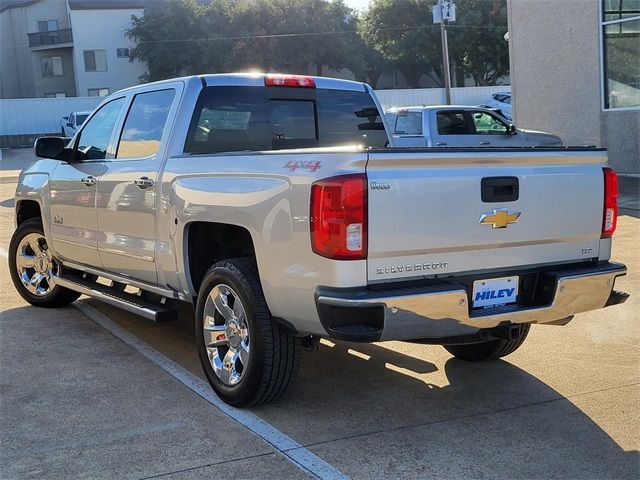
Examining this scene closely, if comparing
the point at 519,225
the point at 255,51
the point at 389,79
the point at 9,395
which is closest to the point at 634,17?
the point at 519,225

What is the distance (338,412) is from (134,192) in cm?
223

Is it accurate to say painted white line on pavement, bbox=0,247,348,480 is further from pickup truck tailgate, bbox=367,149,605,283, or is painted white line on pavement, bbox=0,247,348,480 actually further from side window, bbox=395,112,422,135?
side window, bbox=395,112,422,135

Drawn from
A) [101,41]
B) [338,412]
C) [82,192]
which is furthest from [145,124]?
[101,41]

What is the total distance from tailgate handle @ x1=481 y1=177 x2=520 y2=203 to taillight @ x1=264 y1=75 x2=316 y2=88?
84.7 inches

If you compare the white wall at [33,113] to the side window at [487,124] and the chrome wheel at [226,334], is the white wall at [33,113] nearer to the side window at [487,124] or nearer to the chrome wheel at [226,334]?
the side window at [487,124]

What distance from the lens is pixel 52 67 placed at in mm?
59969

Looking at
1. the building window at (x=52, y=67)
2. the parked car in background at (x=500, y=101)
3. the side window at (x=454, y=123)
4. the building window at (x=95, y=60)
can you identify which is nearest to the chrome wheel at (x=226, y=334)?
the side window at (x=454, y=123)

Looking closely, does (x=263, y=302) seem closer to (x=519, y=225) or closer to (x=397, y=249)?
(x=397, y=249)

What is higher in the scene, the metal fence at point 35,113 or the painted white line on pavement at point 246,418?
the metal fence at point 35,113

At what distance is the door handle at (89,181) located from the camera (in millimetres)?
6113

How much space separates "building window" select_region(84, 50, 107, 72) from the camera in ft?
189

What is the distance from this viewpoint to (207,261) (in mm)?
5234

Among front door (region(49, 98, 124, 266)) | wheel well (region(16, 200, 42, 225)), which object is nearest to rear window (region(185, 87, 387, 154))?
front door (region(49, 98, 124, 266))

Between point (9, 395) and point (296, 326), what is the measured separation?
2.07m
